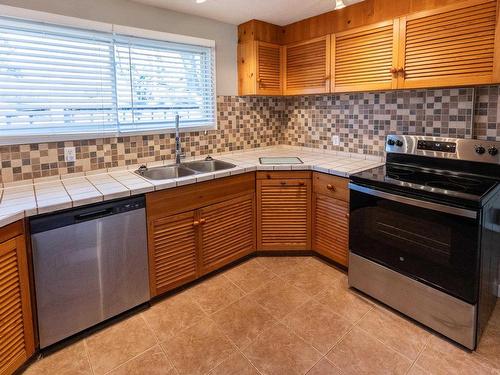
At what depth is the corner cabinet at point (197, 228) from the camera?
7.38ft

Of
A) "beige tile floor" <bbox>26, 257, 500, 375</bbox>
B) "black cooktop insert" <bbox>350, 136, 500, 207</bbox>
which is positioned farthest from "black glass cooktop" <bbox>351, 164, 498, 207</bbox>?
"beige tile floor" <bbox>26, 257, 500, 375</bbox>

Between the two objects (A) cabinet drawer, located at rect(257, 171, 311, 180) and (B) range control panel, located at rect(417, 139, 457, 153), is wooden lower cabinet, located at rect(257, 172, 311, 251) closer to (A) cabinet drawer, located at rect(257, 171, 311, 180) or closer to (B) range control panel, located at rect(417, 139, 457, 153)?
(A) cabinet drawer, located at rect(257, 171, 311, 180)

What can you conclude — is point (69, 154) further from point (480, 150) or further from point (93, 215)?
point (480, 150)

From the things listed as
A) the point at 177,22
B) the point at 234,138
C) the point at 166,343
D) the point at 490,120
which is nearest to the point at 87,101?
the point at 177,22

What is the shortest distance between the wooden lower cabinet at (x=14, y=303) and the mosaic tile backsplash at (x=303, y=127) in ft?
2.30

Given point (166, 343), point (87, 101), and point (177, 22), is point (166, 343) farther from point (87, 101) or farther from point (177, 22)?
point (177, 22)

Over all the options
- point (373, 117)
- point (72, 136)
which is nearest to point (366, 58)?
point (373, 117)

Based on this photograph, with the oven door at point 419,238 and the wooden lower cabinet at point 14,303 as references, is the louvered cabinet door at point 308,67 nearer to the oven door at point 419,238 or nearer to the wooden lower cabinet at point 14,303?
the oven door at point 419,238

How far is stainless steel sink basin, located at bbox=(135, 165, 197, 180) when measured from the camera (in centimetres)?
261

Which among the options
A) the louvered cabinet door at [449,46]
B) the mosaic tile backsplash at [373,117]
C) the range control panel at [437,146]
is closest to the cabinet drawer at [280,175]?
the mosaic tile backsplash at [373,117]

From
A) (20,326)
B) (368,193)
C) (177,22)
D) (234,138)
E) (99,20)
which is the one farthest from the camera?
(234,138)

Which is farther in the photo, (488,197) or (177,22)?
(177,22)

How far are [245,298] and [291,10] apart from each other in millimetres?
2368

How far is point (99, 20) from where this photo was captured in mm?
2354
